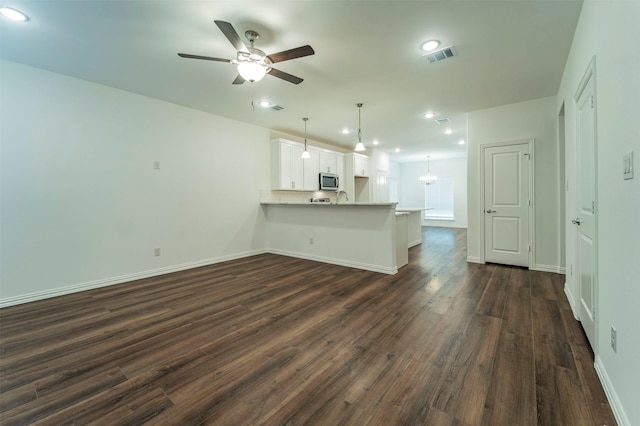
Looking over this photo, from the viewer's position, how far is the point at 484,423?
1.34m

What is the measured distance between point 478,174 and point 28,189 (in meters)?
6.44

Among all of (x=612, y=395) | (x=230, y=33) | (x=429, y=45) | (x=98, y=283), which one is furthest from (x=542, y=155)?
(x=98, y=283)

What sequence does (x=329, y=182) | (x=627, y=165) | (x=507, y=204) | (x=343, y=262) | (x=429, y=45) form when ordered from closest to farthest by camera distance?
1. (x=627, y=165)
2. (x=429, y=45)
3. (x=507, y=204)
4. (x=343, y=262)
5. (x=329, y=182)

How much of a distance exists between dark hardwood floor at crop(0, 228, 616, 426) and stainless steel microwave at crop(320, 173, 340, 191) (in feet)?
12.8

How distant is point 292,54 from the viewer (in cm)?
236

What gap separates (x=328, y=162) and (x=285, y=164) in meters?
1.66

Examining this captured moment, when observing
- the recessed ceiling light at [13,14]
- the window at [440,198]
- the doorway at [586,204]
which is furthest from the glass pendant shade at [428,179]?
the recessed ceiling light at [13,14]

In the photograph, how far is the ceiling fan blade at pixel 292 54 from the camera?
2.24 metres

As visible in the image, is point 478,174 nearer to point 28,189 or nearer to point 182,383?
point 182,383

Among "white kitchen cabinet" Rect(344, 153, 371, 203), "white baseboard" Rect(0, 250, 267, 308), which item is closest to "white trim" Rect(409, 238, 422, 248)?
"white kitchen cabinet" Rect(344, 153, 371, 203)

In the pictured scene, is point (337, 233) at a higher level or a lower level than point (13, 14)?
lower

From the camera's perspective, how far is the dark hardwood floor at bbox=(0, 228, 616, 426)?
1446 mm

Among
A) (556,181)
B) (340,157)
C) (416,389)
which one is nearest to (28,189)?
(416,389)

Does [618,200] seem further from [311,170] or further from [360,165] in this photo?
[360,165]
